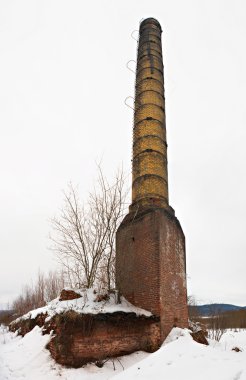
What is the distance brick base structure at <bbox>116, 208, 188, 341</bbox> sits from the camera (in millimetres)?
8391

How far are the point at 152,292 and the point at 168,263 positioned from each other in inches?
39.6

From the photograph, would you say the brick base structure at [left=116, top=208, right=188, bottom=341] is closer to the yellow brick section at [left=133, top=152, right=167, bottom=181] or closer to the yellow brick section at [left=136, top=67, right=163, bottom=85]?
the yellow brick section at [left=133, top=152, right=167, bottom=181]

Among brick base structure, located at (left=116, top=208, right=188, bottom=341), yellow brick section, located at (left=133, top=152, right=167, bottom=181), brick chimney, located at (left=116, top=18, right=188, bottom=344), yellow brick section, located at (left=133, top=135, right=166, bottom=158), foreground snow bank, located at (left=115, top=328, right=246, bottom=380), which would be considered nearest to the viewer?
foreground snow bank, located at (left=115, top=328, right=246, bottom=380)

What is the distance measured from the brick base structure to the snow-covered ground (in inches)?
33.1

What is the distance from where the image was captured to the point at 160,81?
12688 mm

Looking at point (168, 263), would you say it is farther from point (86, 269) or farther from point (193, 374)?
point (193, 374)

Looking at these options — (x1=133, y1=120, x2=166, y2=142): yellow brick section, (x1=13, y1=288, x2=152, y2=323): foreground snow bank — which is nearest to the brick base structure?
(x1=13, y1=288, x2=152, y2=323): foreground snow bank

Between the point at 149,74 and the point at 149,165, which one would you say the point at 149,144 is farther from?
the point at 149,74

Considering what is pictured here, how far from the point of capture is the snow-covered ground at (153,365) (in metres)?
4.02

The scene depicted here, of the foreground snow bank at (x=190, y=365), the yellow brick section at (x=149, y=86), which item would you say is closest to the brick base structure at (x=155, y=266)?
the foreground snow bank at (x=190, y=365)

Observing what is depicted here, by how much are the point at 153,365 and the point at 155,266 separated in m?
3.93

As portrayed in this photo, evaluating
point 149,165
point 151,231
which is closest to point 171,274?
point 151,231

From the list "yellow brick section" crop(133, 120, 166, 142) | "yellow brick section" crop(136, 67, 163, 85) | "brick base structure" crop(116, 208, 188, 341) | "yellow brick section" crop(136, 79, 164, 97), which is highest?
"yellow brick section" crop(136, 67, 163, 85)

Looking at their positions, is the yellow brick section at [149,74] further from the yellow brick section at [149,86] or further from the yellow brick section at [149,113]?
the yellow brick section at [149,113]
